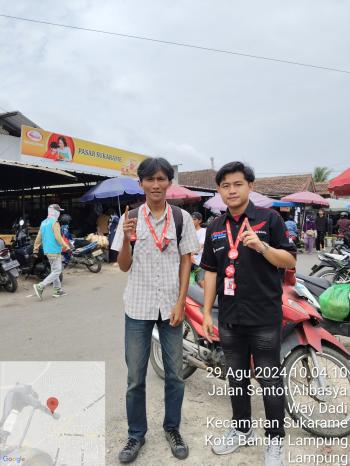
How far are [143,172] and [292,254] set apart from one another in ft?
3.12

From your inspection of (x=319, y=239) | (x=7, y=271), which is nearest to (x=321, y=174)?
(x=319, y=239)

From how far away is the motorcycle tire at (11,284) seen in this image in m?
7.08

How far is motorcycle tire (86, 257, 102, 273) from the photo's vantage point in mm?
9617

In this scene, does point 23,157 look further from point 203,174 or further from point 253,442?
point 203,174

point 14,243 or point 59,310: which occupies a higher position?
point 14,243

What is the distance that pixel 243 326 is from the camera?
2.04 metres

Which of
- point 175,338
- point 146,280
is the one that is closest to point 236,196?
point 146,280

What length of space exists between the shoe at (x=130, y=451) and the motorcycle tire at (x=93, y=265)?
7.61m

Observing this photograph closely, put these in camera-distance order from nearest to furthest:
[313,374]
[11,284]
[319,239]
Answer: [313,374] → [11,284] → [319,239]

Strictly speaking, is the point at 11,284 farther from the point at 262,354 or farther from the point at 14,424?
the point at 262,354

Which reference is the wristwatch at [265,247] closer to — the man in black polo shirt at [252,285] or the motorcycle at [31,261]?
the man in black polo shirt at [252,285]

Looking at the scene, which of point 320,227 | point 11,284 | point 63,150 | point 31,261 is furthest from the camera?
point 320,227

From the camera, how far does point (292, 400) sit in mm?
2322

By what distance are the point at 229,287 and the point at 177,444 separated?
3.48 ft
